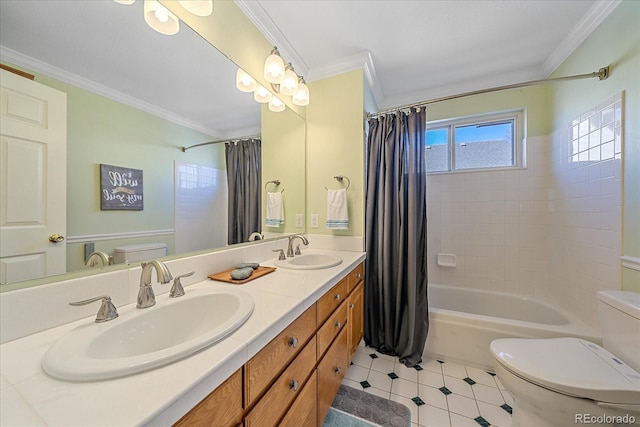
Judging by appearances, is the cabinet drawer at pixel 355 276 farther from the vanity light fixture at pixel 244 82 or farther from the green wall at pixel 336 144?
the vanity light fixture at pixel 244 82

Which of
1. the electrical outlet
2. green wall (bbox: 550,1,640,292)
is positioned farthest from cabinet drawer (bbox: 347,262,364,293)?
green wall (bbox: 550,1,640,292)

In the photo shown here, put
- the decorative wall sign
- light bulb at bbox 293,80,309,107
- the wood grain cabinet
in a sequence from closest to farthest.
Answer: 1. the wood grain cabinet
2. the decorative wall sign
3. light bulb at bbox 293,80,309,107

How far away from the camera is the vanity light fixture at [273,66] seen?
143 centimetres

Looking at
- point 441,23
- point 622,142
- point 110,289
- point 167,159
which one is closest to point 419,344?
point 622,142

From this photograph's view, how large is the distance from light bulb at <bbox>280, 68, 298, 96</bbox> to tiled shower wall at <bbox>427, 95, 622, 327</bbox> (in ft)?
5.47

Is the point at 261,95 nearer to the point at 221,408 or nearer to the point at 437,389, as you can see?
the point at 221,408

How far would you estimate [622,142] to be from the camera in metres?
1.30

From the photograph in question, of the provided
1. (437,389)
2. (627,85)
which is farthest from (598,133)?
(437,389)

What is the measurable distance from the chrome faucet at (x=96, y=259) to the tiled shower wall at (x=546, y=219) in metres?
2.50

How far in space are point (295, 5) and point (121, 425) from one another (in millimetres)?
1880

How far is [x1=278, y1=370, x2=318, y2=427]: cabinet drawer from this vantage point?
0.79 meters

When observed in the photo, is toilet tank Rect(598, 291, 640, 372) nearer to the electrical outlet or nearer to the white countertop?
the white countertop

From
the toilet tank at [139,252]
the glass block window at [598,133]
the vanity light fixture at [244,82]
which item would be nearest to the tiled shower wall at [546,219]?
the glass block window at [598,133]

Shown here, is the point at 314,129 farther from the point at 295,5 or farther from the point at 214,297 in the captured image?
the point at 214,297
